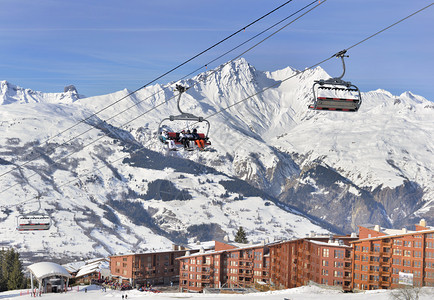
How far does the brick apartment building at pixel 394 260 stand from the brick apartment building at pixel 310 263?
419cm

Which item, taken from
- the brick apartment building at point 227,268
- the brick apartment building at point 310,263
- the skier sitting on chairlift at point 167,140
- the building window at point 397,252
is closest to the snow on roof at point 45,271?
the brick apartment building at point 227,268

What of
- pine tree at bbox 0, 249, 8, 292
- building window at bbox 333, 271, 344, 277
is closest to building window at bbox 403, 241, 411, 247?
building window at bbox 333, 271, 344, 277

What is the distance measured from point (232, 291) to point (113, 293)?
2349 cm

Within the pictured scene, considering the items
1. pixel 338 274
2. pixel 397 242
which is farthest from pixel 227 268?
pixel 397 242

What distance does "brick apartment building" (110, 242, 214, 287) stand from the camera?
164750mm

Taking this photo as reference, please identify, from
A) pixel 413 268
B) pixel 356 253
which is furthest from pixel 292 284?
pixel 413 268

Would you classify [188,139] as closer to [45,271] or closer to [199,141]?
[199,141]

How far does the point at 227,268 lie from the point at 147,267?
83.9 feet

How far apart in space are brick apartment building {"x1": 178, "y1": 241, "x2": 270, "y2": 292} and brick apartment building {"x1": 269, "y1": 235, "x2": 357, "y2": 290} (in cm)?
352

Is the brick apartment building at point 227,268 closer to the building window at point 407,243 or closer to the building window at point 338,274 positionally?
the building window at point 338,274

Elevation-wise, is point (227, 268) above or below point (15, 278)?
above

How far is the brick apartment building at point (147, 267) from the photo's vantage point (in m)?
165

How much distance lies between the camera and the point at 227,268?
150 meters

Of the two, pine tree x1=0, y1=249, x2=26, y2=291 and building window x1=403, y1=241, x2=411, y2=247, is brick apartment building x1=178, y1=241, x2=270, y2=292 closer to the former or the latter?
building window x1=403, y1=241, x2=411, y2=247
